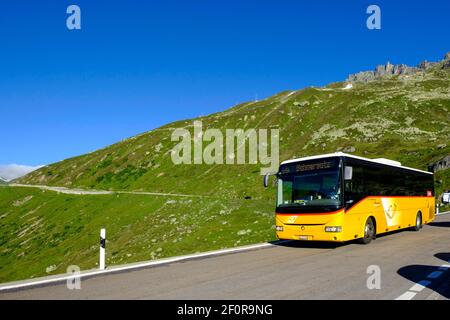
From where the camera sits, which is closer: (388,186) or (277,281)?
(277,281)

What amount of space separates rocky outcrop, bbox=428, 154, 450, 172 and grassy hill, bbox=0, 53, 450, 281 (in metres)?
1.24

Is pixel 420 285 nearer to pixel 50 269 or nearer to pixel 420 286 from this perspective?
pixel 420 286

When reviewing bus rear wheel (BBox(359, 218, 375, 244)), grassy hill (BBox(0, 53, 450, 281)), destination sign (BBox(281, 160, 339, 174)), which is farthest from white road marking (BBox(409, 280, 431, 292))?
grassy hill (BBox(0, 53, 450, 281))

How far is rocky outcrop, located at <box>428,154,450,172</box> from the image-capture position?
44.7m

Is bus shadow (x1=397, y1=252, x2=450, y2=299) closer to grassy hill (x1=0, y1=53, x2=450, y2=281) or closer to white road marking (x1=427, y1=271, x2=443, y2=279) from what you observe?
white road marking (x1=427, y1=271, x2=443, y2=279)

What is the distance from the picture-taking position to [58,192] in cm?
6431

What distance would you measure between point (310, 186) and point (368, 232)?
12.1 feet

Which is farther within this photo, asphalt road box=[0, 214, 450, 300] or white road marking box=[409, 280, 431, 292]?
white road marking box=[409, 280, 431, 292]

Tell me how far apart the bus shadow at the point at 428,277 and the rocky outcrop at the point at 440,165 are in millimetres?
38692

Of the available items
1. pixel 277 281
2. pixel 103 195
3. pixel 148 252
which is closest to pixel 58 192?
pixel 103 195

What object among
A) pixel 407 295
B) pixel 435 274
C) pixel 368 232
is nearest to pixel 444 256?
pixel 435 274

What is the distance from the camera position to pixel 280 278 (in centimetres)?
970
